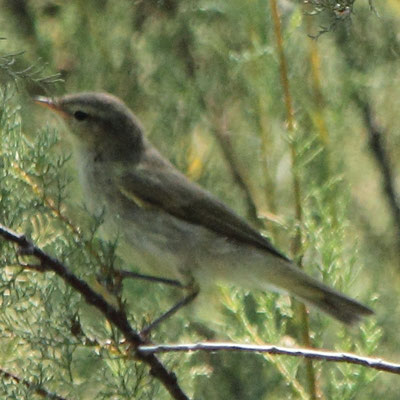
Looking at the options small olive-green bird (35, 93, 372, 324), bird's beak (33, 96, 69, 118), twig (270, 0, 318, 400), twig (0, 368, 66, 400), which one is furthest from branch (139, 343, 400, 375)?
bird's beak (33, 96, 69, 118)

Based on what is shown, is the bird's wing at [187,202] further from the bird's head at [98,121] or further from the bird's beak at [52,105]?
the bird's beak at [52,105]

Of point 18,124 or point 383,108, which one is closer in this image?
point 18,124

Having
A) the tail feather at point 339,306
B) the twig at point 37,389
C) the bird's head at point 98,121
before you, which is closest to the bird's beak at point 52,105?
the bird's head at point 98,121

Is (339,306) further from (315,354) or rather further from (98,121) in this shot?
(98,121)

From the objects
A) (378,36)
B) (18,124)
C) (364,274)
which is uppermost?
(18,124)

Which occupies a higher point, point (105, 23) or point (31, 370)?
point (105, 23)

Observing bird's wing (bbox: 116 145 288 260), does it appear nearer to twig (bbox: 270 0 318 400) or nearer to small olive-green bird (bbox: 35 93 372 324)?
small olive-green bird (bbox: 35 93 372 324)

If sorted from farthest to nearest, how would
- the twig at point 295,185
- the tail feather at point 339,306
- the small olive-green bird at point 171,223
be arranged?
1. the small olive-green bird at point 171,223
2. the tail feather at point 339,306
3. the twig at point 295,185

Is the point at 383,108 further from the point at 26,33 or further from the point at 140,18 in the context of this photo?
the point at 26,33

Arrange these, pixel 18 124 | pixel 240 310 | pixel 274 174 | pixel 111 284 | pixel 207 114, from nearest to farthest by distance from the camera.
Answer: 1. pixel 111 284
2. pixel 18 124
3. pixel 240 310
4. pixel 274 174
5. pixel 207 114

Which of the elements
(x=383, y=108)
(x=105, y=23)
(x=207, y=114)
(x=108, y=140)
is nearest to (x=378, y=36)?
(x=383, y=108)
